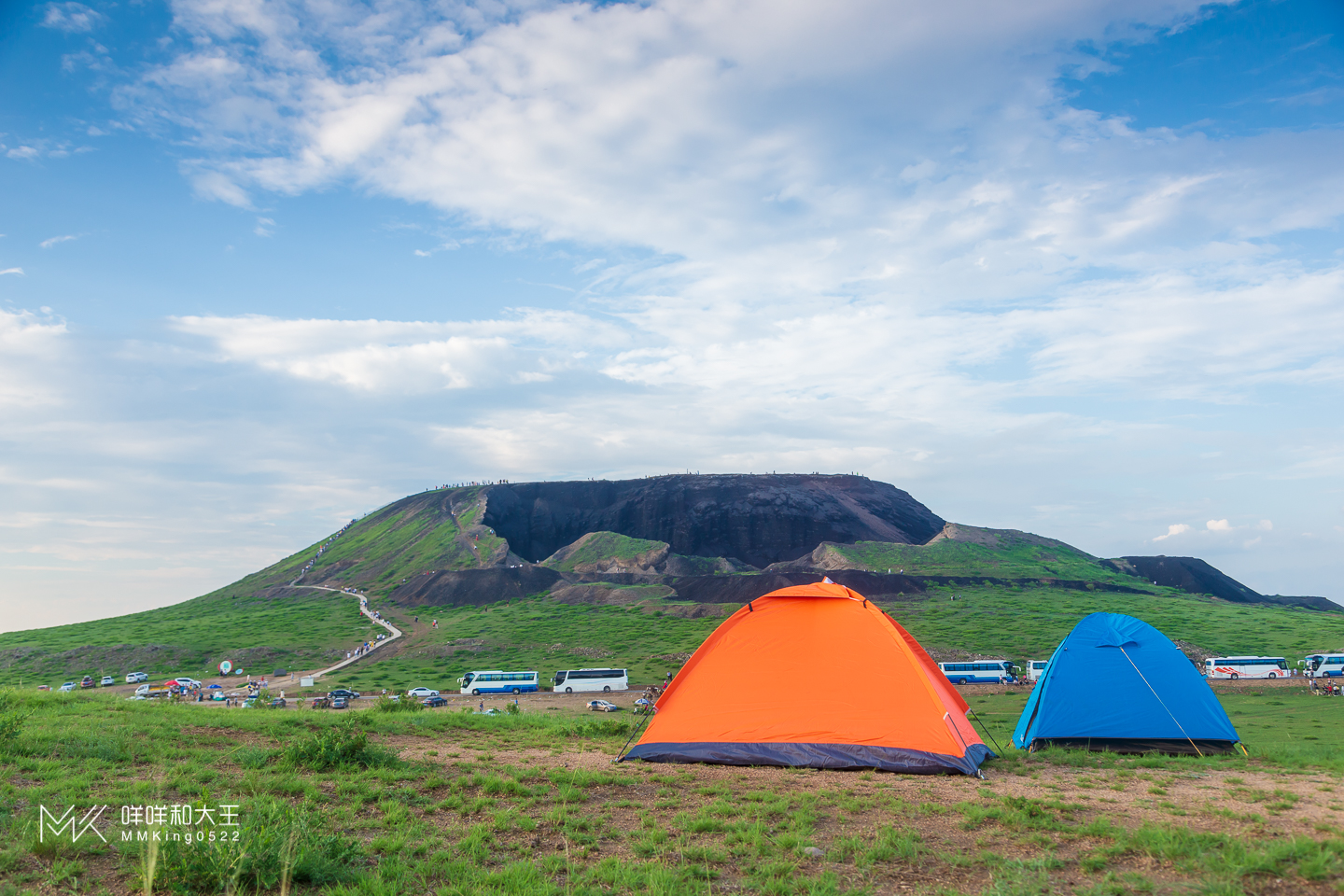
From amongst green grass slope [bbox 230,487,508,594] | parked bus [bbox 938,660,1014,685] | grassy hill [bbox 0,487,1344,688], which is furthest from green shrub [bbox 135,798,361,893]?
green grass slope [bbox 230,487,508,594]

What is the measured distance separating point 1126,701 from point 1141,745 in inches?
31.3

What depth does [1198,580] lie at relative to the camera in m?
101

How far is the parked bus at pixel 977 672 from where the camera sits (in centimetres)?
4381

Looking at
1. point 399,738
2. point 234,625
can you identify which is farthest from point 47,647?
point 399,738

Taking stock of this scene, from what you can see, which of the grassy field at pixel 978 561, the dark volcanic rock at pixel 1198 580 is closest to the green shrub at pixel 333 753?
the grassy field at pixel 978 561

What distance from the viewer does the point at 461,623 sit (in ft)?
241

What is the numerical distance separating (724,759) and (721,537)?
114 m

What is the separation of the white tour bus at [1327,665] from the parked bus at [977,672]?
17.4 meters

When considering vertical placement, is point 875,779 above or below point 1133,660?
below

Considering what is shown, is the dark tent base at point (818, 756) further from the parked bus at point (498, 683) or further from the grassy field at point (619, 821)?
the parked bus at point (498, 683)

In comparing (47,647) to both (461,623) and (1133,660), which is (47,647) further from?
(1133,660)

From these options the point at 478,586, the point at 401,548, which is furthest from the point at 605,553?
the point at 401,548

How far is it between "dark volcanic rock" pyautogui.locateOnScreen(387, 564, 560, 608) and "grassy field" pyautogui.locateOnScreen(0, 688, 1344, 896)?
74.7 m

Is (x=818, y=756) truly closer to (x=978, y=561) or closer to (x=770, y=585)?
(x=770, y=585)
